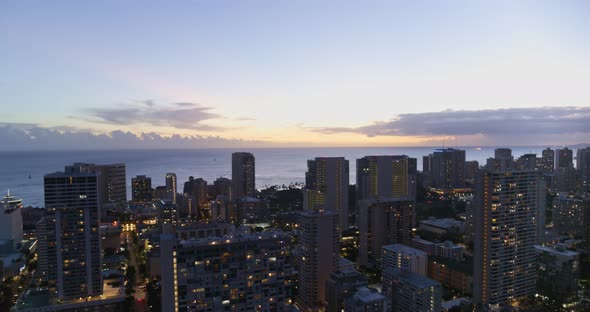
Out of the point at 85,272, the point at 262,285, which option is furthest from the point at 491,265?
the point at 85,272

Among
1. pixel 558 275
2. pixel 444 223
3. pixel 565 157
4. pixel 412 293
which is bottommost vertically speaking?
pixel 444 223

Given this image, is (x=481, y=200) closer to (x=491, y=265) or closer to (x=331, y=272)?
(x=491, y=265)

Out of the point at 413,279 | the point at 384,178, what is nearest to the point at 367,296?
the point at 413,279

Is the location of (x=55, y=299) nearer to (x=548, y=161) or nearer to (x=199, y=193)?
(x=199, y=193)

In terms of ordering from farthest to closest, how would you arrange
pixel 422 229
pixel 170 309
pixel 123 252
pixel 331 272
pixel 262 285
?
pixel 422 229
pixel 123 252
pixel 331 272
pixel 262 285
pixel 170 309

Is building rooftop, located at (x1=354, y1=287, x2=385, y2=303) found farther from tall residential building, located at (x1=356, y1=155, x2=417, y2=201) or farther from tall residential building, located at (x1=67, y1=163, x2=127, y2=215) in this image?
tall residential building, located at (x1=67, y1=163, x2=127, y2=215)

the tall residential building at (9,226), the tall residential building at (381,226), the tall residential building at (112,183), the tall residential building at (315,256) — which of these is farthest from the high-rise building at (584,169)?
the tall residential building at (9,226)
